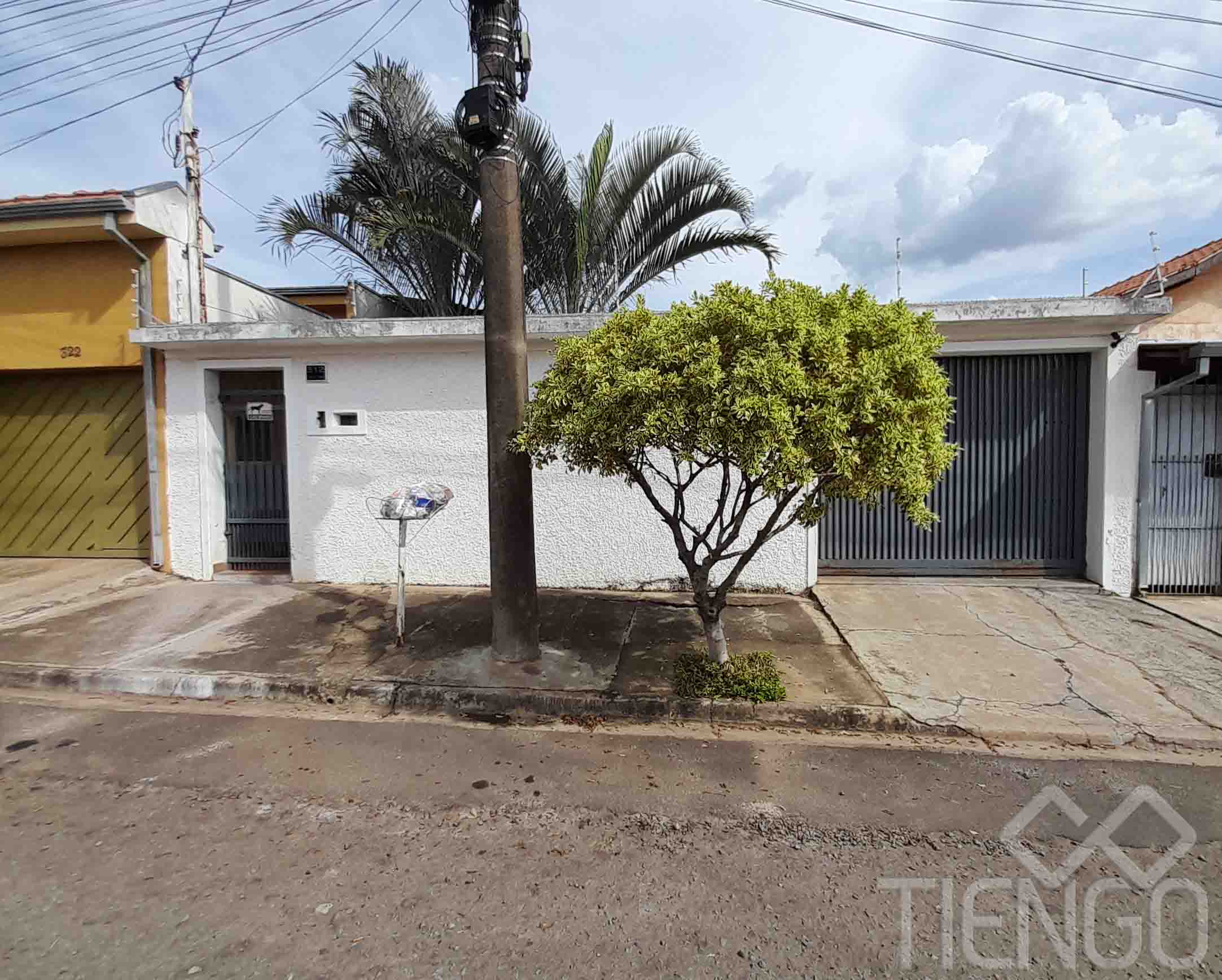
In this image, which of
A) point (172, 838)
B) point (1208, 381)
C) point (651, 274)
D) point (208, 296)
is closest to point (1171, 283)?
point (1208, 381)

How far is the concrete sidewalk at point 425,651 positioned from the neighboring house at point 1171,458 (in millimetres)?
3457

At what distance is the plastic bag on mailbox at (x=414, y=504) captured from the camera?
16.5 feet

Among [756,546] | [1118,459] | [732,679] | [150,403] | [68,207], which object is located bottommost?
[732,679]

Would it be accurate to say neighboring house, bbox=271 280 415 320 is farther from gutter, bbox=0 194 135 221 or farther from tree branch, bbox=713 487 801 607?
tree branch, bbox=713 487 801 607

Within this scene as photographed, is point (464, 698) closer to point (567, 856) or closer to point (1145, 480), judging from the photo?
point (567, 856)

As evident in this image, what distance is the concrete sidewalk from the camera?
435cm

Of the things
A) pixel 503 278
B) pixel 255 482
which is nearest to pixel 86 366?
pixel 255 482

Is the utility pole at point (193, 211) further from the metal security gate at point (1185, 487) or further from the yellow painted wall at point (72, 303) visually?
the metal security gate at point (1185, 487)

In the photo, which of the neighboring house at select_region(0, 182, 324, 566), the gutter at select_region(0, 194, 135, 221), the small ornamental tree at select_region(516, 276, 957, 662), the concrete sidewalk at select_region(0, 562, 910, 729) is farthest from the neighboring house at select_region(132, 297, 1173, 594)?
the small ornamental tree at select_region(516, 276, 957, 662)

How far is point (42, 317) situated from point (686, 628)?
8.34 meters

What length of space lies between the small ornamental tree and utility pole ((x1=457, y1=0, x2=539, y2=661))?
0.59 m

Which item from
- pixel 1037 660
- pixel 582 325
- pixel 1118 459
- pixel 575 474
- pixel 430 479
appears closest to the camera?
pixel 1037 660

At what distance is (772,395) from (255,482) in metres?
6.63

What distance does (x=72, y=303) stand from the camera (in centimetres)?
779
